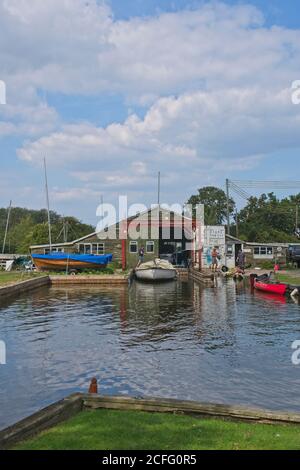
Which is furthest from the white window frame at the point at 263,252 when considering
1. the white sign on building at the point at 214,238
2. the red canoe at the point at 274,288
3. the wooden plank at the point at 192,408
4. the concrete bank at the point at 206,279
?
the wooden plank at the point at 192,408

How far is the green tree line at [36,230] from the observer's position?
2862 inches

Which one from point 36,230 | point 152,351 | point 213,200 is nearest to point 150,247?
point 36,230

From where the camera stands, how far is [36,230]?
240 ft

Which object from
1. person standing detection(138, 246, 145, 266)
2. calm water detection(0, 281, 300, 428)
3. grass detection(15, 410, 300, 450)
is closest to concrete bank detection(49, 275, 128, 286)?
person standing detection(138, 246, 145, 266)

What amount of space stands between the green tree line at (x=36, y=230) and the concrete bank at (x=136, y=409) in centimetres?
5707

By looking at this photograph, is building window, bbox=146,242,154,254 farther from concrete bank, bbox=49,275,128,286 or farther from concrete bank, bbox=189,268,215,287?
concrete bank, bbox=49,275,128,286

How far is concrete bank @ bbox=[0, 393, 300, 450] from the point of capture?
19.7 ft

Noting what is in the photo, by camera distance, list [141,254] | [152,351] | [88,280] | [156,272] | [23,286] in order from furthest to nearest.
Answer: [141,254] → [156,272] → [88,280] → [23,286] → [152,351]

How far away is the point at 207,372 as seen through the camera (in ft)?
35.2

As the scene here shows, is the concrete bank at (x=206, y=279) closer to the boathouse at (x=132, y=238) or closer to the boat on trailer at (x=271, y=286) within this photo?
the boat on trailer at (x=271, y=286)

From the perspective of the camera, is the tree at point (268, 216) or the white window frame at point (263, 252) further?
the tree at point (268, 216)

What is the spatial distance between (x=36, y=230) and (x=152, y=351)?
205 feet

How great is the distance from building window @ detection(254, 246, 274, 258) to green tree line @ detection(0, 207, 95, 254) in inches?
994

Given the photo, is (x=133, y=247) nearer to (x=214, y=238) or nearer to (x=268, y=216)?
→ (x=214, y=238)
